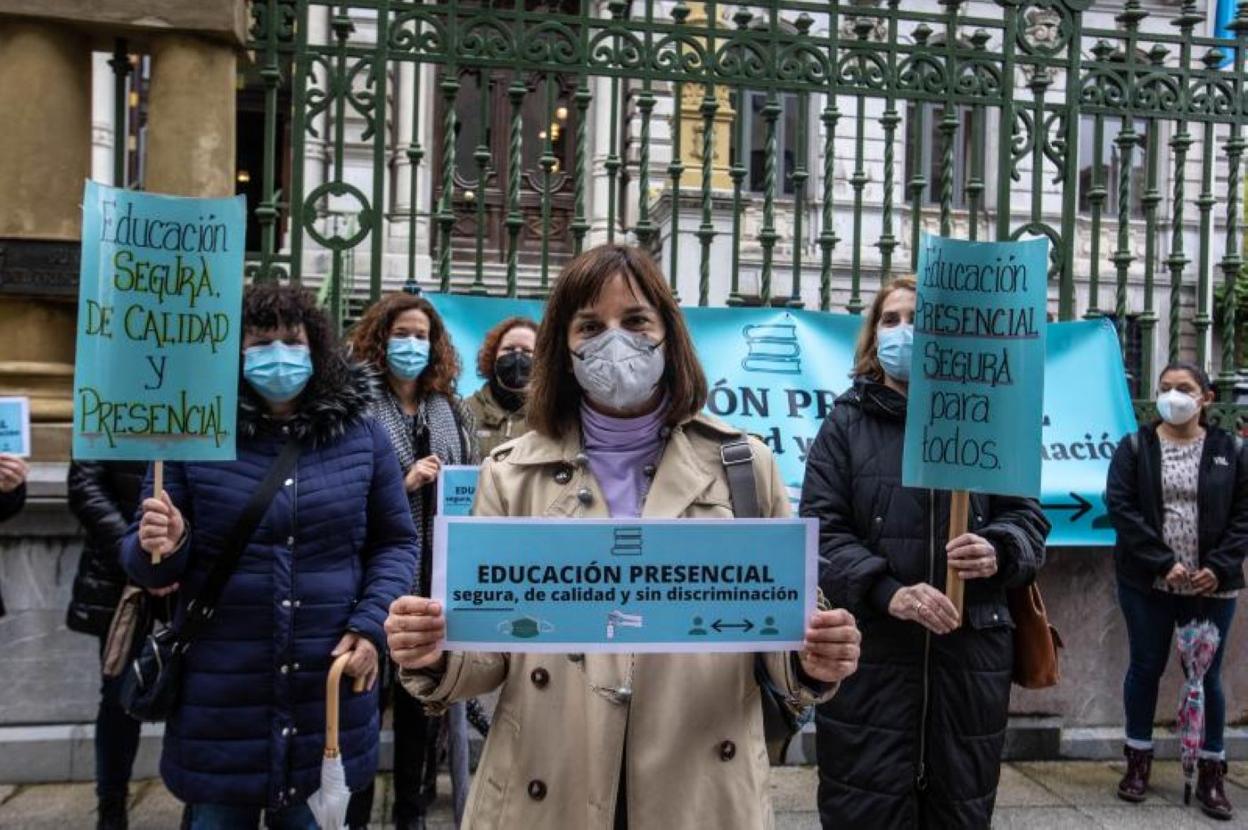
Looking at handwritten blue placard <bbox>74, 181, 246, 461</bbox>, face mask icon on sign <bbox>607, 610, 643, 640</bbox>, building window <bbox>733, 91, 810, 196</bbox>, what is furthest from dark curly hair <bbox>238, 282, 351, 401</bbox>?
building window <bbox>733, 91, 810, 196</bbox>

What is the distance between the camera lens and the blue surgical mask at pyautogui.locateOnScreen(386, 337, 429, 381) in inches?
184

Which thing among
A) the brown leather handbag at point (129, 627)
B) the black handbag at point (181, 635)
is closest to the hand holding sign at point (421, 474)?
the brown leather handbag at point (129, 627)

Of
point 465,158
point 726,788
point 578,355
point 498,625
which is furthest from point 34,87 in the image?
point 465,158

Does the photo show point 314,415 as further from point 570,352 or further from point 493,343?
point 493,343

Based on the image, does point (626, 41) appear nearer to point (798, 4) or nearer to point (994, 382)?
point (798, 4)

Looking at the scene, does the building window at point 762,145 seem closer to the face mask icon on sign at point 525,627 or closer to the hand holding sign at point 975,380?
the hand holding sign at point 975,380

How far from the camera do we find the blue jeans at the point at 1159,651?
5273 mm

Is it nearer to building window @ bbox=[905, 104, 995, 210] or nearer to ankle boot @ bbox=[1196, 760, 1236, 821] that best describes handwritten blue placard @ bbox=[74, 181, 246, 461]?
ankle boot @ bbox=[1196, 760, 1236, 821]

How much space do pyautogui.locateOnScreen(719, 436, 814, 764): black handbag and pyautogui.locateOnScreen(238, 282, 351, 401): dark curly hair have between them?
157 centimetres

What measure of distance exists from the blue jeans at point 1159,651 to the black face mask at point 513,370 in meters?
3.17

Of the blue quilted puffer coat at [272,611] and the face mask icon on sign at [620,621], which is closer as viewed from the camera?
the face mask icon on sign at [620,621]

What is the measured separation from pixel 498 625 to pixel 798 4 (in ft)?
15.3

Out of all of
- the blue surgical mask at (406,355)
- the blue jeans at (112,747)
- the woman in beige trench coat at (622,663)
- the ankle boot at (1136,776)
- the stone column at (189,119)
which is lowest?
the ankle boot at (1136,776)

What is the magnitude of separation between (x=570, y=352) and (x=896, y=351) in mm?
1481
